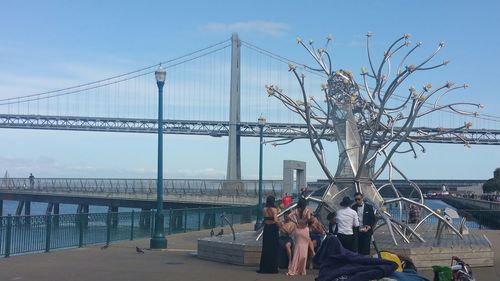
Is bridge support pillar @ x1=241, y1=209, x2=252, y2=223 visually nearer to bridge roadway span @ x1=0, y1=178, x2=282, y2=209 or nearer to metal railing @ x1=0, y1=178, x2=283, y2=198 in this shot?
bridge roadway span @ x1=0, y1=178, x2=282, y2=209

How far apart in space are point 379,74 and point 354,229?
19.4 feet

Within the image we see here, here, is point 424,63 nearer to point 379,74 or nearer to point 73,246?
point 379,74

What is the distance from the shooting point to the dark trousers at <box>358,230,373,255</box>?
47.5 feet

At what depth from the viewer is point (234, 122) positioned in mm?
76562

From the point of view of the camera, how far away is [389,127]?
20844 millimetres

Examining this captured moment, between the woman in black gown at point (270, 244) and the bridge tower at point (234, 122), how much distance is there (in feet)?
189

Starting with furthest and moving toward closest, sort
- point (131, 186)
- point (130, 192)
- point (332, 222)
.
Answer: point (131, 186) < point (130, 192) < point (332, 222)

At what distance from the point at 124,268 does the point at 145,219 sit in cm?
1039

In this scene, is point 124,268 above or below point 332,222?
below

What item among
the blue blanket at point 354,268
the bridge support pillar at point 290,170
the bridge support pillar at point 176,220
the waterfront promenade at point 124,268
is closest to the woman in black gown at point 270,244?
the waterfront promenade at point 124,268

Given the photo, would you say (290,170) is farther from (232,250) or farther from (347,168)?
(232,250)

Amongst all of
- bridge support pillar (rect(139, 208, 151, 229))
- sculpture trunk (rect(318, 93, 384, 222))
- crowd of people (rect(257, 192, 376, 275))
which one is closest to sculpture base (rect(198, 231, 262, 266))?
crowd of people (rect(257, 192, 376, 275))

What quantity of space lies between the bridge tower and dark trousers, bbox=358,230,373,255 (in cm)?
5779

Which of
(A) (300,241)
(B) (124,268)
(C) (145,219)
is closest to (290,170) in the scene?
(C) (145,219)
